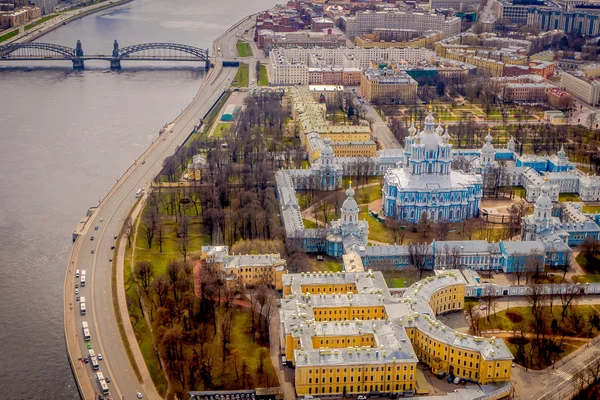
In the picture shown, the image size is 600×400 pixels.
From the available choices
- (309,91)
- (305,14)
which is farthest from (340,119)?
(305,14)

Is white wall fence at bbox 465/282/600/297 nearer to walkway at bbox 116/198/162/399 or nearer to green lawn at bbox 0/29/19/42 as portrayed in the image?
walkway at bbox 116/198/162/399

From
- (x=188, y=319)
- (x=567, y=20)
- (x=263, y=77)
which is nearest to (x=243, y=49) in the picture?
(x=263, y=77)

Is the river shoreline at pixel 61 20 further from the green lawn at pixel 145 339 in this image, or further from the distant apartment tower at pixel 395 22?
the green lawn at pixel 145 339

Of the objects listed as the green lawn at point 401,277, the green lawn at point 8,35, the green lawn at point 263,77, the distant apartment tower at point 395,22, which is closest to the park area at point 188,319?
the green lawn at point 401,277

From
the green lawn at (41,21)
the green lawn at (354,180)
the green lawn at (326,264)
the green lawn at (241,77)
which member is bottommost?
the green lawn at (326,264)

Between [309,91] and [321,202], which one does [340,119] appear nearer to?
[309,91]

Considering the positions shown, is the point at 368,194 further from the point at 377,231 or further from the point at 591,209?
the point at 591,209
